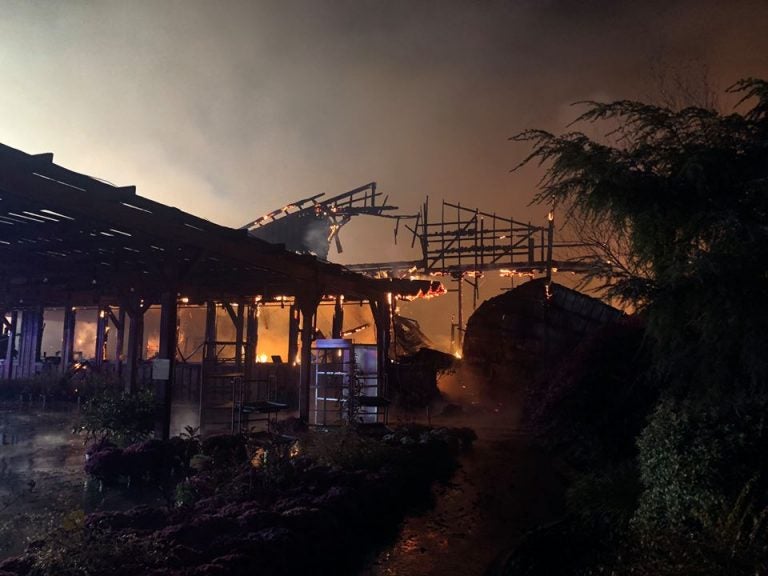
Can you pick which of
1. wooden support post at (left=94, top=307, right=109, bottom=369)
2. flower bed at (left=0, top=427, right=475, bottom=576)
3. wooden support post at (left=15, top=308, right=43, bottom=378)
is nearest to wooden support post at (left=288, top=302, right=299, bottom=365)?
wooden support post at (left=94, top=307, right=109, bottom=369)

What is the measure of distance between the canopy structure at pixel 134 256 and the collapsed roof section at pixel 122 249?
2cm

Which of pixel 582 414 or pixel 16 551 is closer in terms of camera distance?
pixel 16 551

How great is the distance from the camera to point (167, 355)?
10.5 meters

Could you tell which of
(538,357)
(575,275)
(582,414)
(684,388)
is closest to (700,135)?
(684,388)

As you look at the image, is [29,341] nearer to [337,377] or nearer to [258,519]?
[337,377]

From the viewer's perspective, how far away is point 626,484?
18.6 ft

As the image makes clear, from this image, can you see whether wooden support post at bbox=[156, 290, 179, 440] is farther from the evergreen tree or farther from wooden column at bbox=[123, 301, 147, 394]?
the evergreen tree

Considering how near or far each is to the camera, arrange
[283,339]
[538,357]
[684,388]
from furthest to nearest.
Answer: [283,339], [538,357], [684,388]

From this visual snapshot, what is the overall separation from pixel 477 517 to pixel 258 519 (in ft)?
10.0

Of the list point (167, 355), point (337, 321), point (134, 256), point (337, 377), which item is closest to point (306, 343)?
point (337, 377)

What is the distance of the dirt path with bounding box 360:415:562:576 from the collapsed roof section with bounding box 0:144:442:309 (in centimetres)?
579

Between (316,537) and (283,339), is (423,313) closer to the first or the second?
(283,339)

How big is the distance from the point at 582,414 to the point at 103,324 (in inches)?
903

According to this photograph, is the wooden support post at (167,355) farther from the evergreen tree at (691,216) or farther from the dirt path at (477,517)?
the evergreen tree at (691,216)
